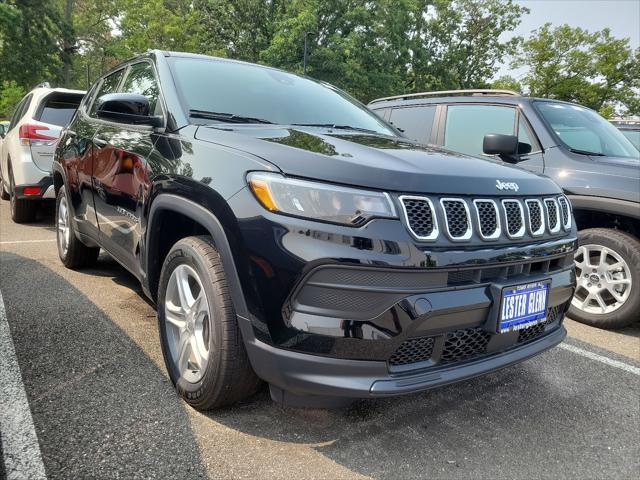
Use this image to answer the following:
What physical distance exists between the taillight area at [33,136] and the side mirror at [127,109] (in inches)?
159

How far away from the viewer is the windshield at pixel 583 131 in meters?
4.15

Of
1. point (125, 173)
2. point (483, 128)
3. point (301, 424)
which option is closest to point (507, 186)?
point (301, 424)

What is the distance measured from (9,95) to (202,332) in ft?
85.6

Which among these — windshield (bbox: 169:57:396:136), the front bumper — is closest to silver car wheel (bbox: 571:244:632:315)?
windshield (bbox: 169:57:396:136)

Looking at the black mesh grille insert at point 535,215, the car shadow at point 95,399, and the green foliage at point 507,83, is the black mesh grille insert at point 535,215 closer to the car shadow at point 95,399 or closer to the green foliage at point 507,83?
the car shadow at point 95,399

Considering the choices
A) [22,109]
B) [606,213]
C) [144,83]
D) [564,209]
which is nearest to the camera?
[564,209]

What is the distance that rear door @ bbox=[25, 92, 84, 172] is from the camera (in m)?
5.96

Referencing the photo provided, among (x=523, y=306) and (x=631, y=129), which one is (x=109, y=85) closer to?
(x=523, y=306)

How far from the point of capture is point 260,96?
2.84 metres

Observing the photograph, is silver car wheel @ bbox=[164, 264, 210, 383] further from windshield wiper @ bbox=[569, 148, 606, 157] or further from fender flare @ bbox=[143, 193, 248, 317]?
windshield wiper @ bbox=[569, 148, 606, 157]

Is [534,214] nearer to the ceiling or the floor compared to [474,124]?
nearer to the floor

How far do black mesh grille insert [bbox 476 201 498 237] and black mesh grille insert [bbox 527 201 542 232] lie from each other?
28 cm

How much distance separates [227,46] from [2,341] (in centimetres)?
2717

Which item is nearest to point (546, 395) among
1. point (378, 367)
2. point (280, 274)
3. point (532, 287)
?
point (532, 287)
